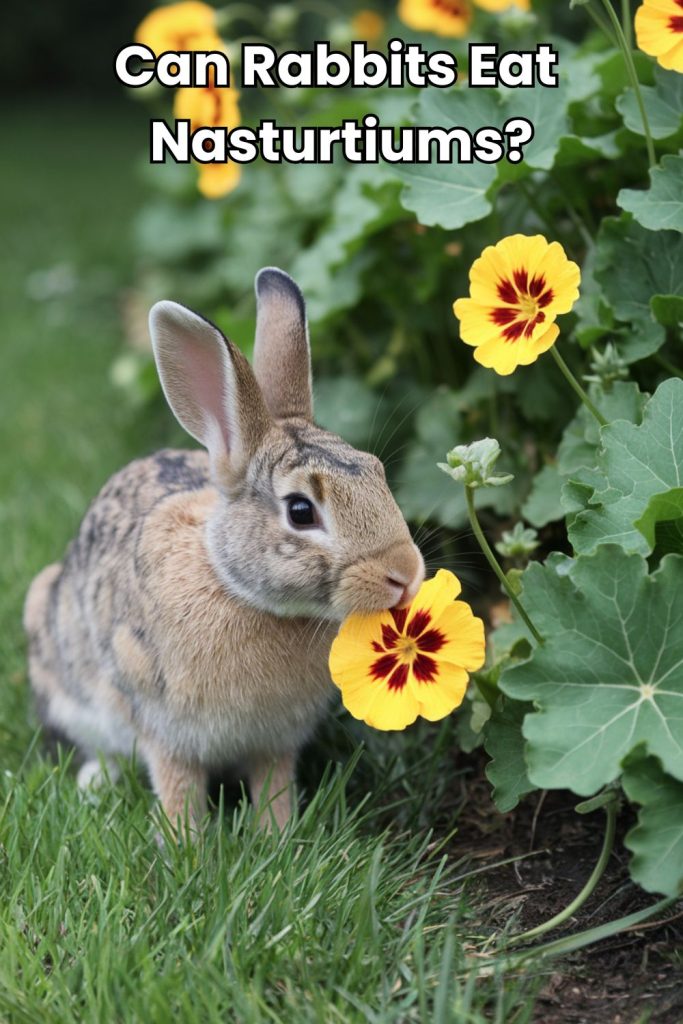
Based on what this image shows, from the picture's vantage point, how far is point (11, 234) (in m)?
9.81

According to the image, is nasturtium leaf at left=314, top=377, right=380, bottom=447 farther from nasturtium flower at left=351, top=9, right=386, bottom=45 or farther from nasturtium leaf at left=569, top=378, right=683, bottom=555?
nasturtium flower at left=351, top=9, right=386, bottom=45

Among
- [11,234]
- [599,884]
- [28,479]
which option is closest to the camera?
[599,884]

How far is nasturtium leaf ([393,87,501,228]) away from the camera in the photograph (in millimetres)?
3408

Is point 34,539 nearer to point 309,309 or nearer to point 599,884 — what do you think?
point 309,309

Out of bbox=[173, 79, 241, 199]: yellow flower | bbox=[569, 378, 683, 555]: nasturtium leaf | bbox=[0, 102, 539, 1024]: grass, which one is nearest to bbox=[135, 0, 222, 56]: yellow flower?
bbox=[173, 79, 241, 199]: yellow flower

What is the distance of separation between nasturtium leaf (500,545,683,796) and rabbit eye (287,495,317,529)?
0.54 meters

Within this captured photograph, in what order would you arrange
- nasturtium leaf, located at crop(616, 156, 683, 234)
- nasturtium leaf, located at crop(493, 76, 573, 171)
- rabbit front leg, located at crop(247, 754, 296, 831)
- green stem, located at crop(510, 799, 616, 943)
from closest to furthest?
green stem, located at crop(510, 799, 616, 943)
nasturtium leaf, located at crop(616, 156, 683, 234)
rabbit front leg, located at crop(247, 754, 296, 831)
nasturtium leaf, located at crop(493, 76, 573, 171)

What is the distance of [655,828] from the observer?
8.02 feet

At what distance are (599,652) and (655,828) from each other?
0.35 meters

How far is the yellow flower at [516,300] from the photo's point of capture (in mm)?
2689

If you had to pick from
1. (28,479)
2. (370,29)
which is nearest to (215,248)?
(370,29)

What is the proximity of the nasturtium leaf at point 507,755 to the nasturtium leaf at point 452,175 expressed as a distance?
50.5 inches

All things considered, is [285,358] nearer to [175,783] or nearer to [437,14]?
[175,783]

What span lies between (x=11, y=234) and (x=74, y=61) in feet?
23.6
